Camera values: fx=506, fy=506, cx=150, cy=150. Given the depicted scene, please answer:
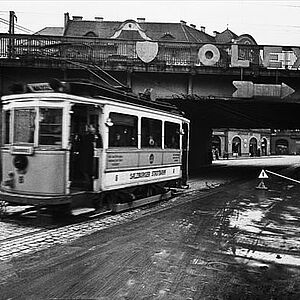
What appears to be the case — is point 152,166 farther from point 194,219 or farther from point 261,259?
point 261,259

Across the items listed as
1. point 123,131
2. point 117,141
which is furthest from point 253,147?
point 117,141

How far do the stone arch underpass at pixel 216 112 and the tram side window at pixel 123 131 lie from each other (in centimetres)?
1210

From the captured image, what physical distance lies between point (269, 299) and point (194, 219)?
21.2 feet

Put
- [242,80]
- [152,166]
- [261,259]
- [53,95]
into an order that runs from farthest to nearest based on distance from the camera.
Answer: [242,80]
[152,166]
[53,95]
[261,259]

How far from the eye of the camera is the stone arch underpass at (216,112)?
27.1m

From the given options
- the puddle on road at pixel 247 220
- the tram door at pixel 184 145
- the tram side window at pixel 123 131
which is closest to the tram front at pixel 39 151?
the tram side window at pixel 123 131

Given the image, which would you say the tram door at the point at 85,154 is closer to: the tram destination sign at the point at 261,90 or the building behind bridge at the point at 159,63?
the building behind bridge at the point at 159,63

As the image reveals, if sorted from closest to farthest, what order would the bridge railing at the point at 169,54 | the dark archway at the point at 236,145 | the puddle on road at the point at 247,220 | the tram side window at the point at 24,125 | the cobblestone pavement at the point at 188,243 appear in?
the cobblestone pavement at the point at 188,243 < the tram side window at the point at 24,125 < the puddle on road at the point at 247,220 < the bridge railing at the point at 169,54 < the dark archway at the point at 236,145

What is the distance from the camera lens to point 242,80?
25609 mm

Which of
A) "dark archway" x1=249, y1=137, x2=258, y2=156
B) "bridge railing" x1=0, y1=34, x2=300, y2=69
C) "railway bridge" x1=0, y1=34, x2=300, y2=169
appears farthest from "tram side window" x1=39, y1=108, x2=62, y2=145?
"dark archway" x1=249, y1=137, x2=258, y2=156

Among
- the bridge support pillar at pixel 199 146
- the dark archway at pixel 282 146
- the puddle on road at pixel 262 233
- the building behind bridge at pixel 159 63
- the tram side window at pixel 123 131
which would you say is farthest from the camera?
the dark archway at pixel 282 146

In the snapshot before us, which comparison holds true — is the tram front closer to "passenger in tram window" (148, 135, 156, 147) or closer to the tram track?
the tram track

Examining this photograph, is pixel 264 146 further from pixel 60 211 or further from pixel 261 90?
pixel 60 211

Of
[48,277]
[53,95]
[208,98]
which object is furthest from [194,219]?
[208,98]
